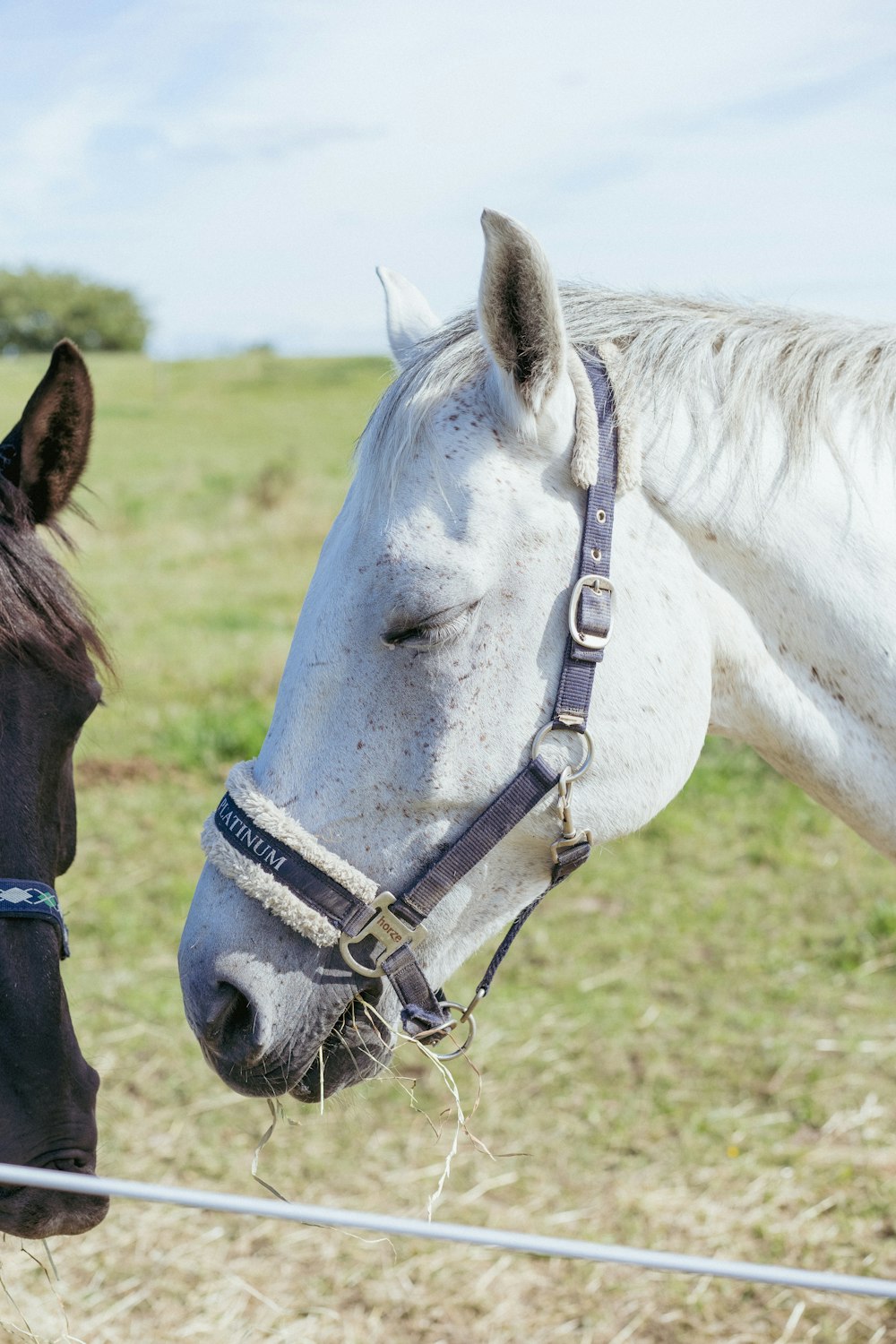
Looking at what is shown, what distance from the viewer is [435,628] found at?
1.71 metres

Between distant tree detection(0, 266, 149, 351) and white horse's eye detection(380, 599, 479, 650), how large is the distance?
179 feet

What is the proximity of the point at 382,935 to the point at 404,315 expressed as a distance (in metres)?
1.29

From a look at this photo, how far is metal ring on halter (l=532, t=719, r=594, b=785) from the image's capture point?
1733 millimetres

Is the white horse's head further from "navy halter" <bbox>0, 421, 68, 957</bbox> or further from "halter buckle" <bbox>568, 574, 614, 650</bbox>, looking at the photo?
"navy halter" <bbox>0, 421, 68, 957</bbox>

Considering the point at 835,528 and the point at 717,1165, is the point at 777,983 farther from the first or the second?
the point at 835,528

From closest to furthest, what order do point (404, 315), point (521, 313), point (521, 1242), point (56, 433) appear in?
point (521, 1242)
point (521, 313)
point (404, 315)
point (56, 433)

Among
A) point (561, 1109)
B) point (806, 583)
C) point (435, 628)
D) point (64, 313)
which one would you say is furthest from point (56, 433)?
point (64, 313)

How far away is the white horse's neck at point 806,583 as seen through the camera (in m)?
1.77

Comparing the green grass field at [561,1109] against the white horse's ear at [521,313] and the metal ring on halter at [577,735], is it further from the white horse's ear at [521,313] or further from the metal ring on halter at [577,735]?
the white horse's ear at [521,313]

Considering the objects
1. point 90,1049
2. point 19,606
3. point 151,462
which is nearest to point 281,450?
point 151,462

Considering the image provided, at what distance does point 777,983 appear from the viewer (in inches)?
179

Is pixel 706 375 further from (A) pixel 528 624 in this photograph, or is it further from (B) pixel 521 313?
(A) pixel 528 624

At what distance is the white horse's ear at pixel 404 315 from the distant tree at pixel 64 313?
5383 centimetres

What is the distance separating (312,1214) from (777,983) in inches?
142
